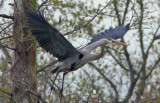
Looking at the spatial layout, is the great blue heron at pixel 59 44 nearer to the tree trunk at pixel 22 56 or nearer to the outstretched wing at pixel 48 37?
the outstretched wing at pixel 48 37

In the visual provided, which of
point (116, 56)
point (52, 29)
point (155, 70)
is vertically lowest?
point (155, 70)

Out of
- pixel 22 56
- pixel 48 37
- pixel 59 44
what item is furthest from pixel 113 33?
pixel 22 56

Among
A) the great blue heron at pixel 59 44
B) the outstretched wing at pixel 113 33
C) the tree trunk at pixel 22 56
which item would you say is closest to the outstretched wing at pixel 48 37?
the great blue heron at pixel 59 44

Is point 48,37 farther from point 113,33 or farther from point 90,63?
point 90,63

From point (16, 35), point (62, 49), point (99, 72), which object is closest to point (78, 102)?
point (62, 49)

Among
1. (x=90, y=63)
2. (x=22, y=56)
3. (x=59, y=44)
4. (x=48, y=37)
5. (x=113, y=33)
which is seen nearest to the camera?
(x=48, y=37)

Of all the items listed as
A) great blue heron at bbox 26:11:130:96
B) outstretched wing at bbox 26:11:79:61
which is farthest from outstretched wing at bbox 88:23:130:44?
outstretched wing at bbox 26:11:79:61

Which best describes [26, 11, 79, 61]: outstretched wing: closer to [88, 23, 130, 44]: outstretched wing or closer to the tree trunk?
the tree trunk

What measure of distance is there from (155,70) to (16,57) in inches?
303

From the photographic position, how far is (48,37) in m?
5.30

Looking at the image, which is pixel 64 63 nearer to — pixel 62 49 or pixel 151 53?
pixel 62 49

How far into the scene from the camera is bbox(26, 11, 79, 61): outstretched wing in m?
4.98

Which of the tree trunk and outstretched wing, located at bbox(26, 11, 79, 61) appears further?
the tree trunk

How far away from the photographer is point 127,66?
12.5m
